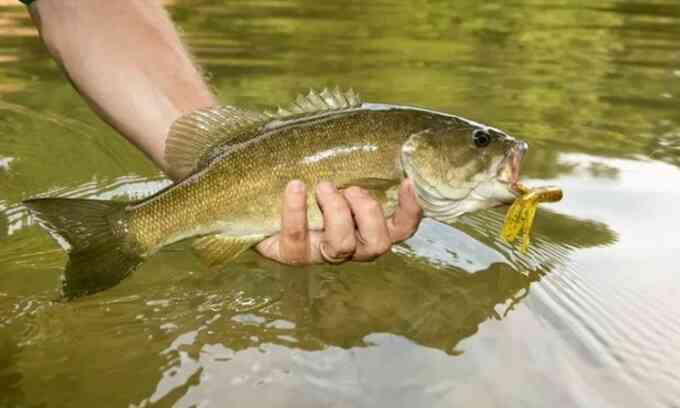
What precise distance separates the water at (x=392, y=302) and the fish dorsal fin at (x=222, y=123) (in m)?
0.65

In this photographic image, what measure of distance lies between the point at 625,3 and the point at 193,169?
11.4 metres

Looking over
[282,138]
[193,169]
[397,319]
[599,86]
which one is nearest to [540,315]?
[397,319]

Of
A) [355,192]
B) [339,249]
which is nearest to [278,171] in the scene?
[355,192]

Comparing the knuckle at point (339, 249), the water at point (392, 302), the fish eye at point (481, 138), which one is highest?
the fish eye at point (481, 138)

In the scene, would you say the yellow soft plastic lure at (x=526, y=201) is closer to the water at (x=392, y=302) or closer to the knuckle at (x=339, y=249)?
the water at (x=392, y=302)

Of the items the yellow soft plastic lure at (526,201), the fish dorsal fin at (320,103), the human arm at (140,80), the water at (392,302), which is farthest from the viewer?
the human arm at (140,80)

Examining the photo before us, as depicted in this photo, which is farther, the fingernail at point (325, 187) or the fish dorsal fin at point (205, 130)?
the fish dorsal fin at point (205, 130)

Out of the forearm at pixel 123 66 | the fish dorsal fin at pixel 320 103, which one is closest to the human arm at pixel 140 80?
the forearm at pixel 123 66

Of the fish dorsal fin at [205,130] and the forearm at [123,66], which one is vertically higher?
the forearm at [123,66]

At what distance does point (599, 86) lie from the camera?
6.84 m

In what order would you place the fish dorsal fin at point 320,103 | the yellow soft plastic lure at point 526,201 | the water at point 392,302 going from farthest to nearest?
the fish dorsal fin at point 320,103 → the yellow soft plastic lure at point 526,201 → the water at point 392,302

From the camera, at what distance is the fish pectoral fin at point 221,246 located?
289 cm

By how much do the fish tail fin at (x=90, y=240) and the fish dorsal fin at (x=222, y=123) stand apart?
326mm

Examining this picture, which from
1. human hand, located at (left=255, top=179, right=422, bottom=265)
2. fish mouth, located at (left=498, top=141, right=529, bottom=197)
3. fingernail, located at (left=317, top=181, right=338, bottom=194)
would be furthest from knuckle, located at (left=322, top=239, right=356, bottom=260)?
fish mouth, located at (left=498, top=141, right=529, bottom=197)
